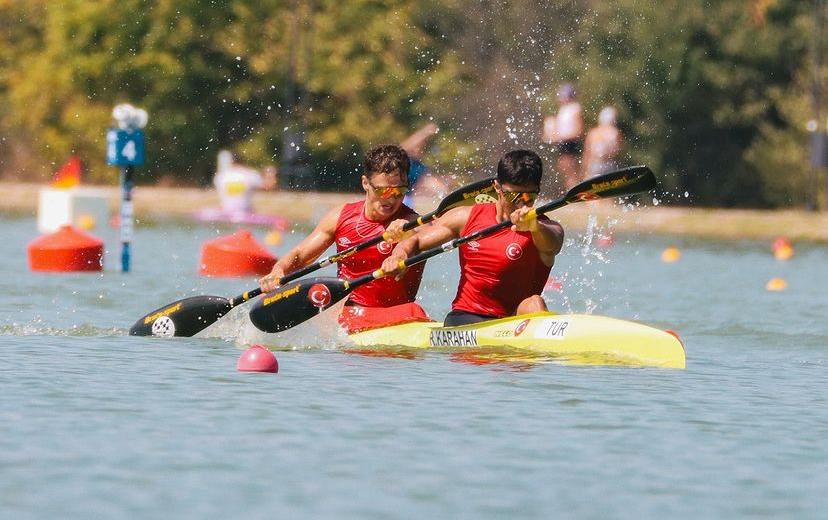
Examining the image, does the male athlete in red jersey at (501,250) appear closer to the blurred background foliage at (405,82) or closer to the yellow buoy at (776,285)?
the yellow buoy at (776,285)

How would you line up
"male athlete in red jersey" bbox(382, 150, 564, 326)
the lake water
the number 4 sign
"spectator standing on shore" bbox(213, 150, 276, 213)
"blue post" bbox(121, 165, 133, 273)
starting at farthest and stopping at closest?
1. "spectator standing on shore" bbox(213, 150, 276, 213)
2. "blue post" bbox(121, 165, 133, 273)
3. the number 4 sign
4. "male athlete in red jersey" bbox(382, 150, 564, 326)
5. the lake water

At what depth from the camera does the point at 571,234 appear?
2725 centimetres

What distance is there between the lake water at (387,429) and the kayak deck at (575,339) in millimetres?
141

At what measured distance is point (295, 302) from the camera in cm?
1244

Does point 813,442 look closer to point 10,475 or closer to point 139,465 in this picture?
point 139,465

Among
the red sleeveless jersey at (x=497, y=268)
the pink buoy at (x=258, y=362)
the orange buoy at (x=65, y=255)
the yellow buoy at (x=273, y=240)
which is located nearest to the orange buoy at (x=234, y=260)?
the orange buoy at (x=65, y=255)

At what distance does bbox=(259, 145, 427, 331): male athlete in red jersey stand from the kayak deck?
28.9 inches

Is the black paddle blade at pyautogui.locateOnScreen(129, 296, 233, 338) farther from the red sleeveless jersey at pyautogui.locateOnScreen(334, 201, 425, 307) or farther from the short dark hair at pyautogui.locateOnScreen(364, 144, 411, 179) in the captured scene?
the short dark hair at pyautogui.locateOnScreen(364, 144, 411, 179)

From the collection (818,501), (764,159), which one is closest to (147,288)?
(818,501)

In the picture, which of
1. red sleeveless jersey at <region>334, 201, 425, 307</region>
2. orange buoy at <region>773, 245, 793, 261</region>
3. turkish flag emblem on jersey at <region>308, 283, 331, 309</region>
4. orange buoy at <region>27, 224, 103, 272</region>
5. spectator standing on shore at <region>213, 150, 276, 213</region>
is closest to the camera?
turkish flag emblem on jersey at <region>308, 283, 331, 309</region>

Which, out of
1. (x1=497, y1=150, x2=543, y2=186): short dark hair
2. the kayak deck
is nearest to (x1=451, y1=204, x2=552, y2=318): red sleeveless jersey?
the kayak deck

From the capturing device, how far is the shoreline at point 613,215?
29641 millimetres

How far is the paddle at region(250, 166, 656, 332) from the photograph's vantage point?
12352 mm

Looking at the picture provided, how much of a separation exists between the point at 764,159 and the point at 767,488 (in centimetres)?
2957
